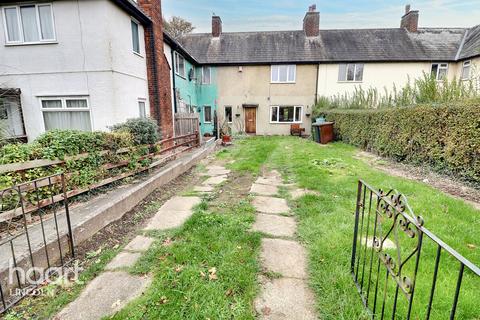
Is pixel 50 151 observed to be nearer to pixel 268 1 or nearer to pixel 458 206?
pixel 458 206

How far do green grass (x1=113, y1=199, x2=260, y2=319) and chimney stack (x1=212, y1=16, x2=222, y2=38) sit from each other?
67.1ft

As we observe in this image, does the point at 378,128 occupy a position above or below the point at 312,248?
above

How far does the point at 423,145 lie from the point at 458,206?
3.42m

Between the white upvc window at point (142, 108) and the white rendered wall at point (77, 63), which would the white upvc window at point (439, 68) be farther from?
the white rendered wall at point (77, 63)

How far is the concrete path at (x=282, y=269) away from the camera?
2357mm

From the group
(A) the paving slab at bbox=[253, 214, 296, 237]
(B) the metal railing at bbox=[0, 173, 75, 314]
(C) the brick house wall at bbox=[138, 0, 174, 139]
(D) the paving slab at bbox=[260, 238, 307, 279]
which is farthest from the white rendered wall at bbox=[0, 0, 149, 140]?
(D) the paving slab at bbox=[260, 238, 307, 279]

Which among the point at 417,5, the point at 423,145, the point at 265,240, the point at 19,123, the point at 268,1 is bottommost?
the point at 265,240

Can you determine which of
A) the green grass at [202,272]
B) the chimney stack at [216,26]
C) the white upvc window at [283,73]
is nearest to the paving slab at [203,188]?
the green grass at [202,272]

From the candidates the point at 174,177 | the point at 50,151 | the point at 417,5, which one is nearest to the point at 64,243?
the point at 50,151

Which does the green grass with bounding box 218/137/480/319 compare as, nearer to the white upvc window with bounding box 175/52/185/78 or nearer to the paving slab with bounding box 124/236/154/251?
the paving slab with bounding box 124/236/154/251

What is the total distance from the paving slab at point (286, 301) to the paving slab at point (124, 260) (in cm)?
169

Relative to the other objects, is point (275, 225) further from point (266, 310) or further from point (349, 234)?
point (266, 310)

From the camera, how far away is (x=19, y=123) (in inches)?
336

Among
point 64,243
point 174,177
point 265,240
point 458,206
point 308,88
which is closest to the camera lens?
point 64,243
